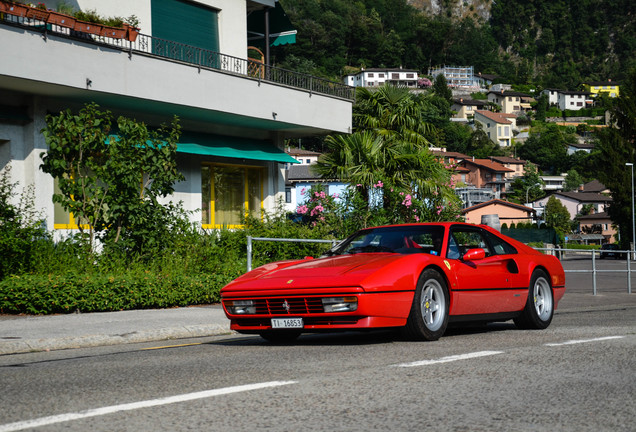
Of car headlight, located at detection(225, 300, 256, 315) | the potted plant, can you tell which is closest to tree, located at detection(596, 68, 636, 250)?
the potted plant

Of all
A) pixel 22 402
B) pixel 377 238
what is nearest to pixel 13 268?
pixel 377 238

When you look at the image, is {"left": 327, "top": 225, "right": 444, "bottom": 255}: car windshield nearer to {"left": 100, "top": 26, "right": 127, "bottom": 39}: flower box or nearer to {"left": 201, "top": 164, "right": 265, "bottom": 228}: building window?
{"left": 100, "top": 26, "right": 127, "bottom": 39}: flower box

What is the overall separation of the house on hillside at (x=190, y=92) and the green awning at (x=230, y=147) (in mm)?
43

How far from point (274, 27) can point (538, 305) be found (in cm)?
2082

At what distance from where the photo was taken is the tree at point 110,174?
15.2 m

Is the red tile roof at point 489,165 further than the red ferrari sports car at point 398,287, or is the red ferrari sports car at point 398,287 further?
the red tile roof at point 489,165

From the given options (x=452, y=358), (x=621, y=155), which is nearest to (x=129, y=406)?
(x=452, y=358)

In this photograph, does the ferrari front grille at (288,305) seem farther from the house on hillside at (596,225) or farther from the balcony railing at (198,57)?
the house on hillside at (596,225)

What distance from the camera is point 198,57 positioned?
922 inches

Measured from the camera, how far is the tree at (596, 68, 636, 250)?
75.4 m

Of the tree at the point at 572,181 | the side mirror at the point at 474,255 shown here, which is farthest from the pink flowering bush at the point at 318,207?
the tree at the point at 572,181

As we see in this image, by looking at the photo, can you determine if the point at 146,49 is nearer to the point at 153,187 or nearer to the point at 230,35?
the point at 230,35

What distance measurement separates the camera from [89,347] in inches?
379

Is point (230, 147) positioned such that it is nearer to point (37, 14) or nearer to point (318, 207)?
point (318, 207)
